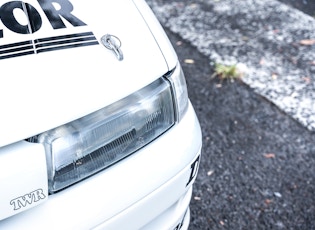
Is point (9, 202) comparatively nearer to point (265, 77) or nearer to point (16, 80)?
point (16, 80)

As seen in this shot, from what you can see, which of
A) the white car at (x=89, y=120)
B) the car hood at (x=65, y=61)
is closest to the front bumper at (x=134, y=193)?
the white car at (x=89, y=120)

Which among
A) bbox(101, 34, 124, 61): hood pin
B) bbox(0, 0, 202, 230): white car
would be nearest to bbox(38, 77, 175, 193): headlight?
bbox(0, 0, 202, 230): white car

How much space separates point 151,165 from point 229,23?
2857 millimetres

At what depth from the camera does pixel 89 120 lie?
1447mm

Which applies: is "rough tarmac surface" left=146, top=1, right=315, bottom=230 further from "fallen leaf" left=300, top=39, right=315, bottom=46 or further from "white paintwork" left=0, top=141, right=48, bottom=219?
"white paintwork" left=0, top=141, right=48, bottom=219

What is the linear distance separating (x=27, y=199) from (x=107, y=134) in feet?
1.10

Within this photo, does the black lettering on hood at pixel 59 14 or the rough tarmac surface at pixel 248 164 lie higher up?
the black lettering on hood at pixel 59 14

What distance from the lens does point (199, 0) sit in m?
4.53

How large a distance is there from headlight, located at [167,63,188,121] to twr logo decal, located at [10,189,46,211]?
590 mm

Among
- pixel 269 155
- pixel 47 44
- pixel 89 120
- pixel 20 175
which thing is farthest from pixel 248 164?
pixel 20 175

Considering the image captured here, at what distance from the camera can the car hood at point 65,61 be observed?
4.30 ft

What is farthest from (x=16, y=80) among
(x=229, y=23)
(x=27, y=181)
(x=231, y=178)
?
(x=229, y=23)

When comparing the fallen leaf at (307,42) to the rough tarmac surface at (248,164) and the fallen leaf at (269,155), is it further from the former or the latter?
the fallen leaf at (269,155)

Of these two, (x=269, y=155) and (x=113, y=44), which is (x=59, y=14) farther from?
(x=269, y=155)
